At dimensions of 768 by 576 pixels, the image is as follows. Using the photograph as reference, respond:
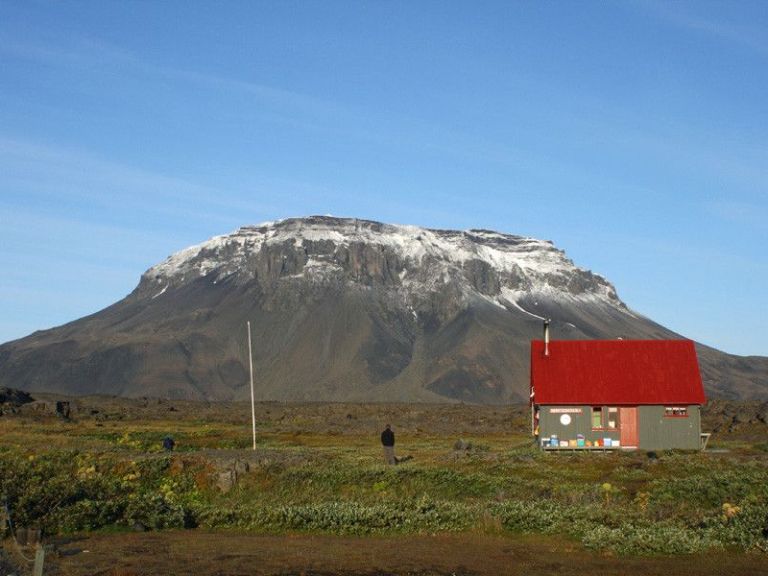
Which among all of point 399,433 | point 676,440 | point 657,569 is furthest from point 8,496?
point 399,433

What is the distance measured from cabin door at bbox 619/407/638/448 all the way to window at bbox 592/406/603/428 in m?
1.03

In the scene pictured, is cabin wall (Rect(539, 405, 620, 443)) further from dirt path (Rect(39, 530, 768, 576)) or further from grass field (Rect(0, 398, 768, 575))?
dirt path (Rect(39, 530, 768, 576))

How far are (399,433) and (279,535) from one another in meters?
58.6

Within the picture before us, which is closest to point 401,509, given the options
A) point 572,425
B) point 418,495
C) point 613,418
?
point 418,495

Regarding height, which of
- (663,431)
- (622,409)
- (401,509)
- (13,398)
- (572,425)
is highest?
(13,398)

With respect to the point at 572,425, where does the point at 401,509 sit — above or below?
below

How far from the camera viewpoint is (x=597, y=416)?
55.8 metres

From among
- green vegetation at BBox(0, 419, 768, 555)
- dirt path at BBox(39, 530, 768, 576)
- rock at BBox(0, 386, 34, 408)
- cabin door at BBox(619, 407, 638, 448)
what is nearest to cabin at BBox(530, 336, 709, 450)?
cabin door at BBox(619, 407, 638, 448)

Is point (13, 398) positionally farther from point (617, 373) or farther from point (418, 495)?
point (418, 495)

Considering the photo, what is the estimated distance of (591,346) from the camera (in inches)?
2335

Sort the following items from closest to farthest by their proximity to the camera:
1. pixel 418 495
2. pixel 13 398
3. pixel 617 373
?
pixel 418 495 → pixel 617 373 → pixel 13 398

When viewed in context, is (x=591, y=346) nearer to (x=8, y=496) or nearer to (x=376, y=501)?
(x=376, y=501)

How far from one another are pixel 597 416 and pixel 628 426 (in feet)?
5.73

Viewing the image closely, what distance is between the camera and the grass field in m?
23.9
